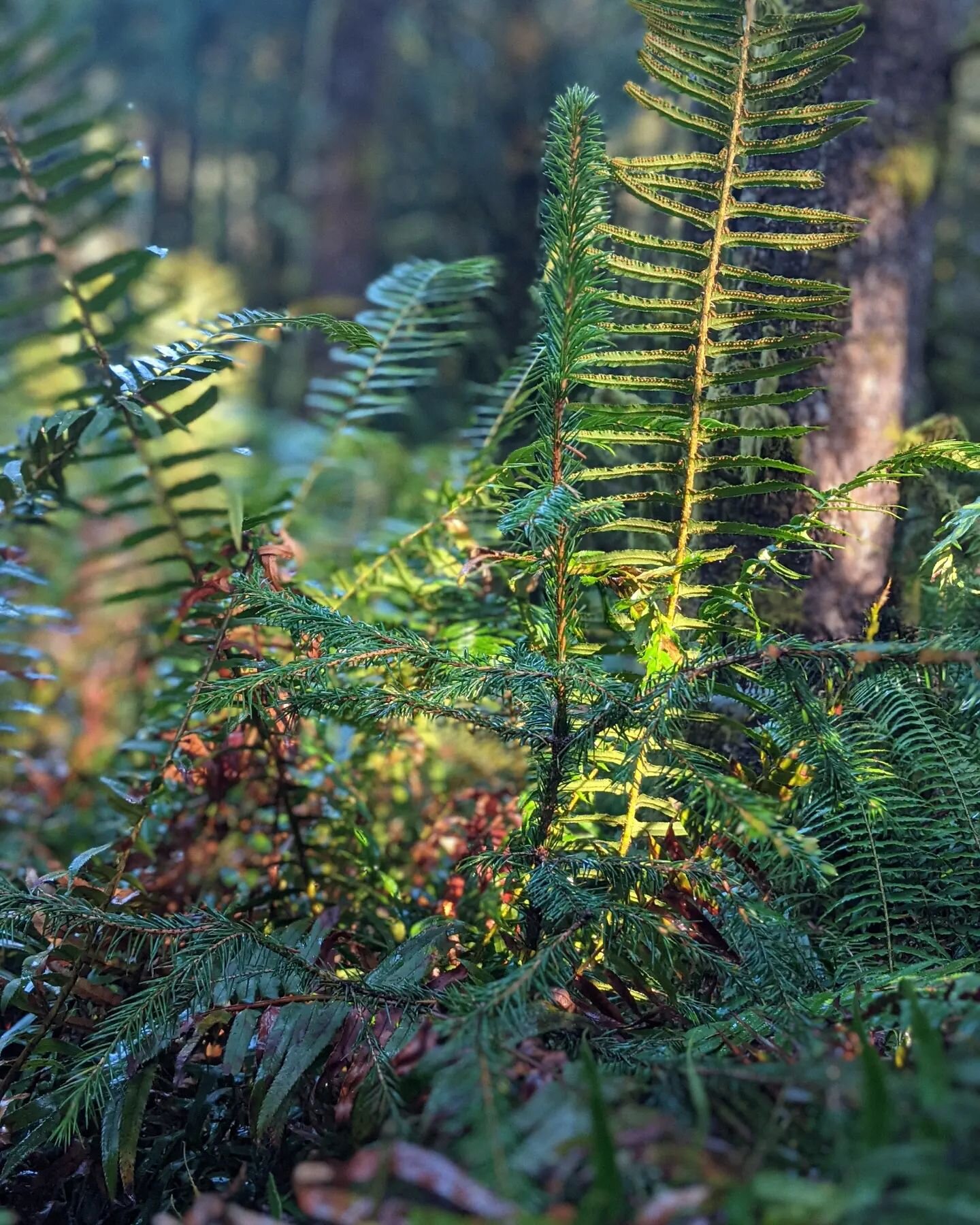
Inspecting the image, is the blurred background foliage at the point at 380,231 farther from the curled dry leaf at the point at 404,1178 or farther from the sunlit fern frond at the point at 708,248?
the curled dry leaf at the point at 404,1178


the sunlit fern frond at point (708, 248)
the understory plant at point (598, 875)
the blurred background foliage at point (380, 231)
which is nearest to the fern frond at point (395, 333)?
the blurred background foliage at point (380, 231)

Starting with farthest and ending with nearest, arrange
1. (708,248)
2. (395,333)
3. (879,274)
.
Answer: (395,333), (879,274), (708,248)

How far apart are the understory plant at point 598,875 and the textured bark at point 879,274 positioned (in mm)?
121

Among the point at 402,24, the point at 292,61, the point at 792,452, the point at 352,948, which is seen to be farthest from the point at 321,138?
the point at 292,61

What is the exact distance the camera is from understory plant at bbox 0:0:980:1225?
2.51 ft

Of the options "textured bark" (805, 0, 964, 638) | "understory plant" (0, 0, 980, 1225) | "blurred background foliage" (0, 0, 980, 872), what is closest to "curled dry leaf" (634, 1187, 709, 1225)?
"understory plant" (0, 0, 980, 1225)

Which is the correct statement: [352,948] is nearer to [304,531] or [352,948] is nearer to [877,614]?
[877,614]

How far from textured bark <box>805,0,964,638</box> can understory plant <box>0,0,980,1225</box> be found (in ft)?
0.40

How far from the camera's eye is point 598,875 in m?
1.13

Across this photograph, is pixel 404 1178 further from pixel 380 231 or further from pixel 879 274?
pixel 380 231

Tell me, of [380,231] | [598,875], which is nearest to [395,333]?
[598,875]

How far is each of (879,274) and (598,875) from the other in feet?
4.65

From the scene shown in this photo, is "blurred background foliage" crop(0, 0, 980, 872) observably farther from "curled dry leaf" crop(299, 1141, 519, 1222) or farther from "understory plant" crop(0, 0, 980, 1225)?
"curled dry leaf" crop(299, 1141, 519, 1222)

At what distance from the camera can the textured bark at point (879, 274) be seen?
1744 mm
